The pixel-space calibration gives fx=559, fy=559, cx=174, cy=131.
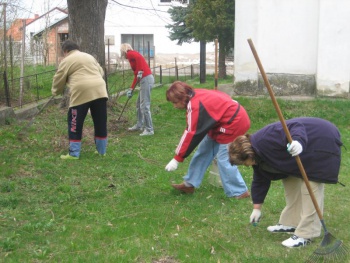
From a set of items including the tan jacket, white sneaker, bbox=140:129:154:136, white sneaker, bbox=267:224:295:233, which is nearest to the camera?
white sneaker, bbox=267:224:295:233

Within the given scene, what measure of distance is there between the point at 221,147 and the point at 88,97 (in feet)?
8.87

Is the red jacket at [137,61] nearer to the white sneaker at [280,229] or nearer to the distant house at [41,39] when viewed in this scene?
the distant house at [41,39]

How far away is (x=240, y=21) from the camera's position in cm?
1234

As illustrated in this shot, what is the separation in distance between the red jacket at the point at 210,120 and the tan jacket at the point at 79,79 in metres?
2.54

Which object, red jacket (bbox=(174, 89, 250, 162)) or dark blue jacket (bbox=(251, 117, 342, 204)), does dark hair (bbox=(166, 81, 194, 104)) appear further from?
dark blue jacket (bbox=(251, 117, 342, 204))

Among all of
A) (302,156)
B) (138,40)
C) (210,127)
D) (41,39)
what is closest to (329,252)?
(302,156)

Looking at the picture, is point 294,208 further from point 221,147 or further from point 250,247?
point 221,147

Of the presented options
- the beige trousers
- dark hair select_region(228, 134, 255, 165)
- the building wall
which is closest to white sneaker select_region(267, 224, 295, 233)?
the beige trousers

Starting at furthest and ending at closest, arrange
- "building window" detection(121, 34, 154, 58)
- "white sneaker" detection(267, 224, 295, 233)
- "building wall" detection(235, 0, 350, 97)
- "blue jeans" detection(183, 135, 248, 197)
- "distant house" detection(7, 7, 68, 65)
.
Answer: "building window" detection(121, 34, 154, 58) → "distant house" detection(7, 7, 68, 65) → "building wall" detection(235, 0, 350, 97) → "blue jeans" detection(183, 135, 248, 197) → "white sneaker" detection(267, 224, 295, 233)

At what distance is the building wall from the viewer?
11.7m

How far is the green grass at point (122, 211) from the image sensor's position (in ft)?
15.8

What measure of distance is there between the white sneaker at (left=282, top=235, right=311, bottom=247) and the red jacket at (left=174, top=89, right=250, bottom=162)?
1495 millimetres

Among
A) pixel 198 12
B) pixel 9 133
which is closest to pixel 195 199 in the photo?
pixel 9 133

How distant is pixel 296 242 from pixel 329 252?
17.3 inches
